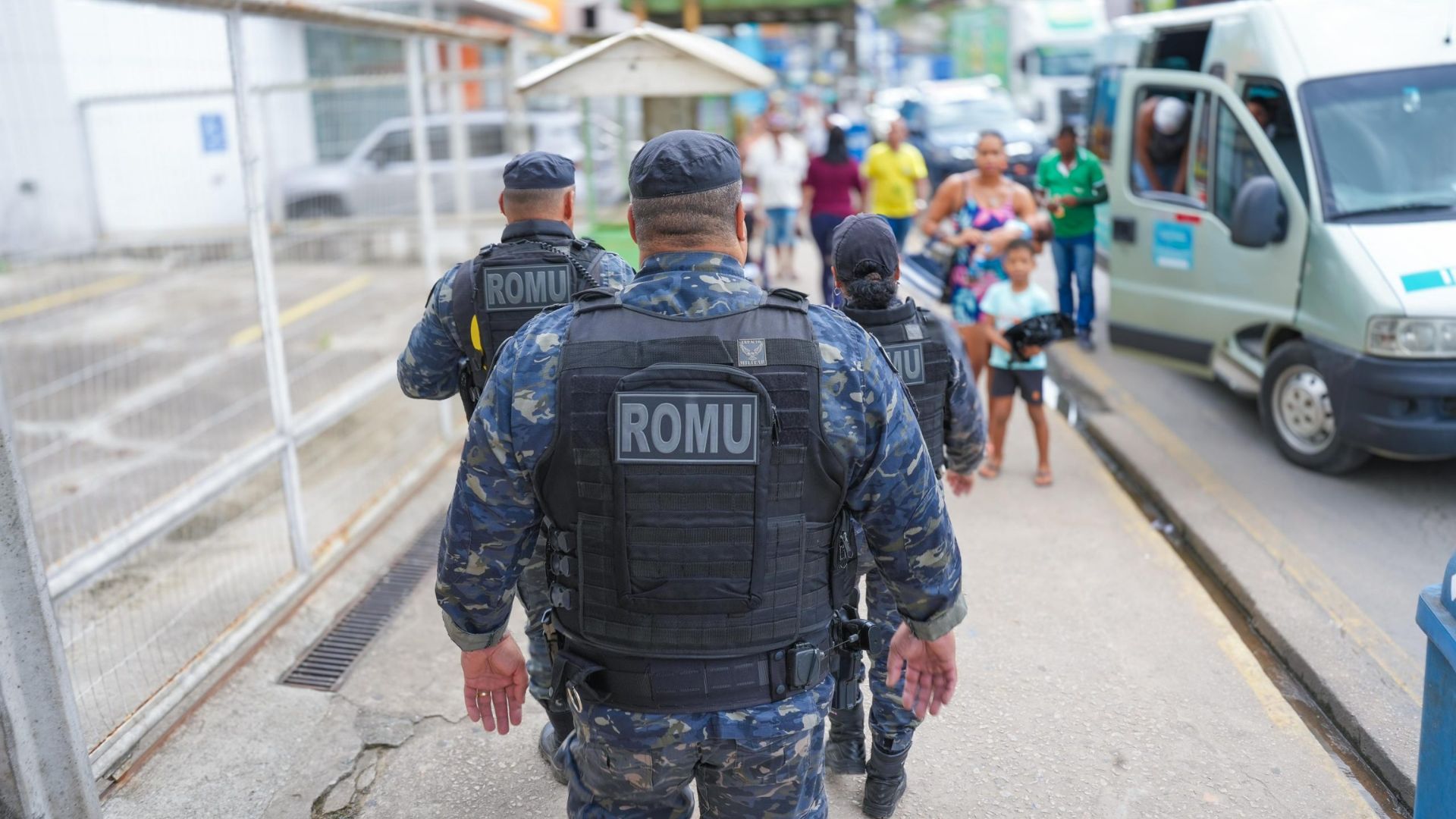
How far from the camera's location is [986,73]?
3178cm

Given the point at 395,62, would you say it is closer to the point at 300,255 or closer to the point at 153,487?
the point at 300,255

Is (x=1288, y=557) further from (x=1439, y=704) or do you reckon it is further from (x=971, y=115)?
(x=971, y=115)

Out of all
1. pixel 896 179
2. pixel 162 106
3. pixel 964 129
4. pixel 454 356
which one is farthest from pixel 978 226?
pixel 964 129

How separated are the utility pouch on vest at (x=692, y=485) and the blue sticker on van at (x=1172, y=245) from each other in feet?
18.5

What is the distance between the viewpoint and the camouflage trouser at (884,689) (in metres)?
3.21

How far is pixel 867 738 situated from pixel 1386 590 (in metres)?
2.43

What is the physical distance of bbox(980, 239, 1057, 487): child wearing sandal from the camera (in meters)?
5.69

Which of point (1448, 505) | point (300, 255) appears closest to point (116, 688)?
point (300, 255)

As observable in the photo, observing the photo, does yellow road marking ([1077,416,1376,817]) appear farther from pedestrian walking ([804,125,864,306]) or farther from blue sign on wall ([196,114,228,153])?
blue sign on wall ([196,114,228,153])

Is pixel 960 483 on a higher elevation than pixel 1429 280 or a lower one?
lower

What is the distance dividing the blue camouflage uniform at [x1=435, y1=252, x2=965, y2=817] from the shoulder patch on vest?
A: 9 centimetres

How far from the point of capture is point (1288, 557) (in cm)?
508

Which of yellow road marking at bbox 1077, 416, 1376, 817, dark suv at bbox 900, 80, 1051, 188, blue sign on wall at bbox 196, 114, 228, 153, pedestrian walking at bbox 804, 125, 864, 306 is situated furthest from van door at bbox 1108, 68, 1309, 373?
dark suv at bbox 900, 80, 1051, 188

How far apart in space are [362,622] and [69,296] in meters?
4.11
